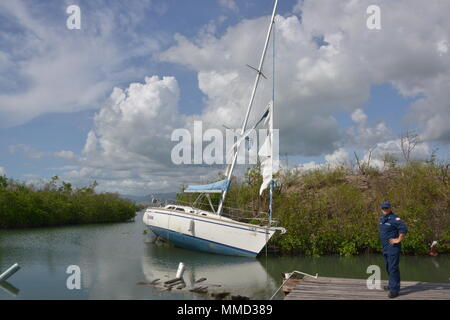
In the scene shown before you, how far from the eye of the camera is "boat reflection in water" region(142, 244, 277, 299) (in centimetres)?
1487

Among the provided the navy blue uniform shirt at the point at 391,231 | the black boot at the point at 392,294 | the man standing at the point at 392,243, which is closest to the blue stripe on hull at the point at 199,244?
the black boot at the point at 392,294

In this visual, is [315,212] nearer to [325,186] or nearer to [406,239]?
[406,239]

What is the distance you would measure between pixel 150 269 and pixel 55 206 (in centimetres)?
3358

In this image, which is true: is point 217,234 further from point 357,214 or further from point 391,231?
point 391,231

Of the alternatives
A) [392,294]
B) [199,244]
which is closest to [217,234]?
[199,244]

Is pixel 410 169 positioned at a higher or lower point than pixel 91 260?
higher

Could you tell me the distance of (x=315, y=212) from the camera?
79.0 ft

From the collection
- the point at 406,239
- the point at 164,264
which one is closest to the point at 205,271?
the point at 164,264

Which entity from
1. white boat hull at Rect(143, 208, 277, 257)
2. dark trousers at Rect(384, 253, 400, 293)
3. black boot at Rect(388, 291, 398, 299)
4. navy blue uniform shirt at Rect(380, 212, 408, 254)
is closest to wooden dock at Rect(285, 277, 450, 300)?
black boot at Rect(388, 291, 398, 299)

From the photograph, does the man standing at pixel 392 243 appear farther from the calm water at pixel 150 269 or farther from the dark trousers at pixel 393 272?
the calm water at pixel 150 269

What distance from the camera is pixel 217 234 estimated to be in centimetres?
2181

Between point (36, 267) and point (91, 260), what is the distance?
2.97 meters

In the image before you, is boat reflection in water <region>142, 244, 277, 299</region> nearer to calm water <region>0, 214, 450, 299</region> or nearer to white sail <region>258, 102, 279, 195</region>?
calm water <region>0, 214, 450, 299</region>
